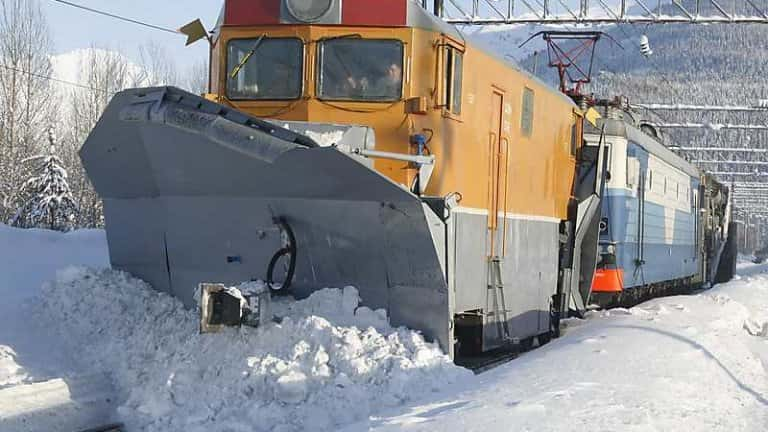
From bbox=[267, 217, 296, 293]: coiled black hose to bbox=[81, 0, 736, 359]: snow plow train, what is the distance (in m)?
0.01

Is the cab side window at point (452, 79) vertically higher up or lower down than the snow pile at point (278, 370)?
higher up

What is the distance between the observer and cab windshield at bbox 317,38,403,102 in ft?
27.0

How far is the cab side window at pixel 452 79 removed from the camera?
27.2 ft

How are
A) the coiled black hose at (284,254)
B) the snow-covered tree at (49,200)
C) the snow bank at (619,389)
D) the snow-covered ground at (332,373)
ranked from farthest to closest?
1. the snow-covered tree at (49,200)
2. the coiled black hose at (284,254)
3. the snow-covered ground at (332,373)
4. the snow bank at (619,389)

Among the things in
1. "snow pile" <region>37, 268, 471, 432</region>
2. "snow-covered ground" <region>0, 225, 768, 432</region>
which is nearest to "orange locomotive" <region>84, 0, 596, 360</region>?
"snow pile" <region>37, 268, 471, 432</region>

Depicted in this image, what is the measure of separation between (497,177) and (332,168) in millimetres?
3072

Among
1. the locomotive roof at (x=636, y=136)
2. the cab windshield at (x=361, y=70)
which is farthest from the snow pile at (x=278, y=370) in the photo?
the locomotive roof at (x=636, y=136)

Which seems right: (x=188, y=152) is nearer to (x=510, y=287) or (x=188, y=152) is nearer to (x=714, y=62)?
(x=510, y=287)

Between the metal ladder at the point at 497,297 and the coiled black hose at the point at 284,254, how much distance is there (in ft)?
7.55

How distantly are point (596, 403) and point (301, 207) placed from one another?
9.36 ft

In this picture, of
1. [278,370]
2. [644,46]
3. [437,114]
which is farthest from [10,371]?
[644,46]

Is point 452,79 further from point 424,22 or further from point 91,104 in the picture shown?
point 91,104

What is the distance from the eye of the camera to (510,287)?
9828 mm

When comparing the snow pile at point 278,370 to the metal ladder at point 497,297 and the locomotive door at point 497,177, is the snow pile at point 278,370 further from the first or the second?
the locomotive door at point 497,177
